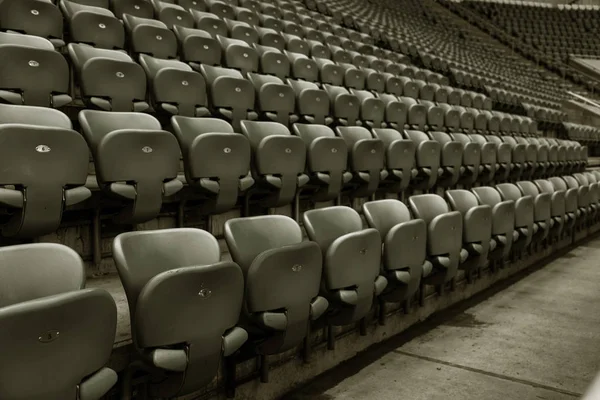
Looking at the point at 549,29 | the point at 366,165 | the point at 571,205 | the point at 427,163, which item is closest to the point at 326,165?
the point at 366,165

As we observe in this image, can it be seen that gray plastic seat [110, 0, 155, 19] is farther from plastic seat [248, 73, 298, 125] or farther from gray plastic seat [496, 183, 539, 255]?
gray plastic seat [496, 183, 539, 255]

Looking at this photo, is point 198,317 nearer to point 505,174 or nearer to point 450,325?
point 450,325

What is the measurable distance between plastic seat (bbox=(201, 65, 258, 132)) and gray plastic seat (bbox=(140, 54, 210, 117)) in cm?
4

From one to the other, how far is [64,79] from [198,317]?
58 centimetres

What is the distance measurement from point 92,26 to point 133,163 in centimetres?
58

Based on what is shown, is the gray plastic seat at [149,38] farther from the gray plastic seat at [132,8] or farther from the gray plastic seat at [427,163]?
the gray plastic seat at [427,163]

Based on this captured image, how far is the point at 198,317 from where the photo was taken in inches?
19.6

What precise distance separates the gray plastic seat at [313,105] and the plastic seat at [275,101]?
2.4 inches

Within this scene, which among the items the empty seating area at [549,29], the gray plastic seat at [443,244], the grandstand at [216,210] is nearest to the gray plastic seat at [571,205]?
the grandstand at [216,210]

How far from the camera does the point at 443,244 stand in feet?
3.03

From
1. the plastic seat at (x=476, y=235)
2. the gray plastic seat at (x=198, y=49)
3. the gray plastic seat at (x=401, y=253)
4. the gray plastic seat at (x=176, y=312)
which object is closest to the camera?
the gray plastic seat at (x=176, y=312)

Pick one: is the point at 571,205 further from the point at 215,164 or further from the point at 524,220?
the point at 215,164

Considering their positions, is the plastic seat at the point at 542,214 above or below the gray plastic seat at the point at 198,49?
below

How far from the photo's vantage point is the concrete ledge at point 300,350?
2.00ft
